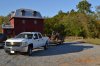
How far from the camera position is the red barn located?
70.2 metres

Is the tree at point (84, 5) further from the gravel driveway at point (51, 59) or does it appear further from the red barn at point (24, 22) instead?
the gravel driveway at point (51, 59)

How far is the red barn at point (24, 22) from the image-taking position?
70250mm

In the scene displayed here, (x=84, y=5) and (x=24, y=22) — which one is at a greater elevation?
(x=84, y=5)

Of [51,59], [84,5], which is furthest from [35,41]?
[84,5]

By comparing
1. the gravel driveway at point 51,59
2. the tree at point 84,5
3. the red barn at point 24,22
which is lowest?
the gravel driveway at point 51,59

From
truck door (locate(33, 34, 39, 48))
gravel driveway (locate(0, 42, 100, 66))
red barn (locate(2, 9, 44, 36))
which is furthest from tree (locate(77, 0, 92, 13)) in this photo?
gravel driveway (locate(0, 42, 100, 66))

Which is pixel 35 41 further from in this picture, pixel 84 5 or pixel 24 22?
pixel 84 5

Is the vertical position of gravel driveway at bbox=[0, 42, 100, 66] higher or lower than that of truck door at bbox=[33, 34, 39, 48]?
lower

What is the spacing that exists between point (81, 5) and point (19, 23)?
162 feet

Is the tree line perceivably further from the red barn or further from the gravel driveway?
the gravel driveway

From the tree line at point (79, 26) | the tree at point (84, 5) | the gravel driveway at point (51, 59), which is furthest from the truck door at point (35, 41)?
the tree at point (84, 5)

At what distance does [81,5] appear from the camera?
115 m

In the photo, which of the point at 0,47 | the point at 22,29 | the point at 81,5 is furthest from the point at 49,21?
the point at 0,47

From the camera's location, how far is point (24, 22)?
235ft
